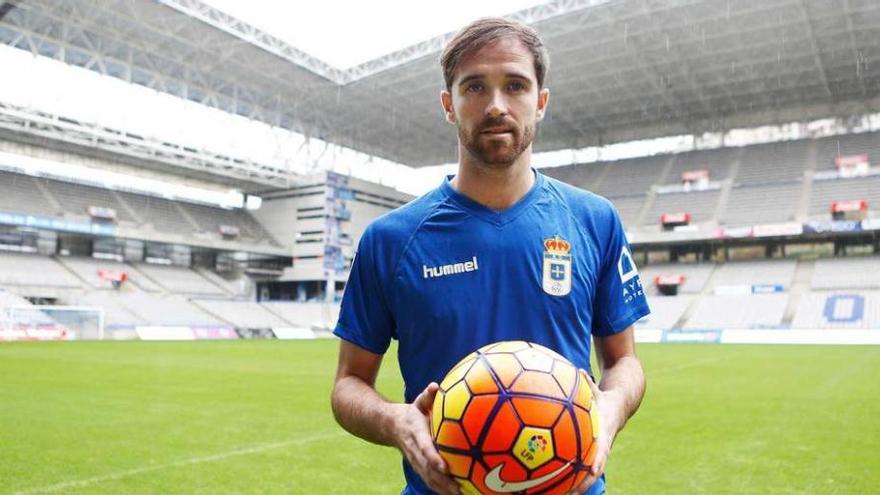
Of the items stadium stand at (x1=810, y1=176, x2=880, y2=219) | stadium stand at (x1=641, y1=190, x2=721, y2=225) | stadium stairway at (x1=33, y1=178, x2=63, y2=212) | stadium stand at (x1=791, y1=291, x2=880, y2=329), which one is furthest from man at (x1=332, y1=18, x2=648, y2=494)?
stadium stand at (x1=641, y1=190, x2=721, y2=225)

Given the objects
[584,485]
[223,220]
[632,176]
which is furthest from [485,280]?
[223,220]

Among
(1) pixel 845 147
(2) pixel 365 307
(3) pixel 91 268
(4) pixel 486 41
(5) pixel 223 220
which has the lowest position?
(2) pixel 365 307

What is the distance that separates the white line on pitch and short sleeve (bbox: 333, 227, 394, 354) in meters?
4.78

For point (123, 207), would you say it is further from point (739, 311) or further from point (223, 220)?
point (739, 311)

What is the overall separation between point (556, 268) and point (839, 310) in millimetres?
40202

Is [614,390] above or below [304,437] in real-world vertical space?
above

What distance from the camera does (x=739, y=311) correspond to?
3991 cm

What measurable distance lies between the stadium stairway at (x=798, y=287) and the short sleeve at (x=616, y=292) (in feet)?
127

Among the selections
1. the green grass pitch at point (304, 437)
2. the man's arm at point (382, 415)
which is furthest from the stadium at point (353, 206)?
the man's arm at point (382, 415)

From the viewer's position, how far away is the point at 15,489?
5.64 meters

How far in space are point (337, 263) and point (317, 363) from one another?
37.9m

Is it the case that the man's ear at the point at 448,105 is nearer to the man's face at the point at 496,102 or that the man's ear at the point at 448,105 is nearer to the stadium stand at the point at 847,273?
the man's face at the point at 496,102

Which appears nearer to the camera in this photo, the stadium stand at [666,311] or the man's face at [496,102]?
the man's face at [496,102]

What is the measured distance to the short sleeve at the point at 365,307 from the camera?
84.2 inches
